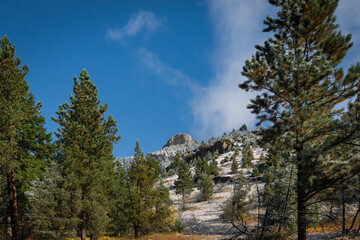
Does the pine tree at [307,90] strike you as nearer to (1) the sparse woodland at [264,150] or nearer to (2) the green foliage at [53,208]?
(1) the sparse woodland at [264,150]

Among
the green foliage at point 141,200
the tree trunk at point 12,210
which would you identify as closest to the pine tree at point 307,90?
the green foliage at point 141,200

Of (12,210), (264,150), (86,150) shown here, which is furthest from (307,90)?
(12,210)

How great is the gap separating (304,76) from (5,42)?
18.9 meters

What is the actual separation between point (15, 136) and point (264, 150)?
1850 cm

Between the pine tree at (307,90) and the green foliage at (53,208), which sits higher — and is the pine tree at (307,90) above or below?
above

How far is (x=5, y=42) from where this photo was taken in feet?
46.5

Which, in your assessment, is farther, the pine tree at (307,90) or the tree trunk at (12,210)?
the tree trunk at (12,210)

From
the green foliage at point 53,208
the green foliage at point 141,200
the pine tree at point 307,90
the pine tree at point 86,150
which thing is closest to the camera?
the pine tree at point 307,90

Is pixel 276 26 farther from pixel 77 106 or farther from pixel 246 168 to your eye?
pixel 246 168

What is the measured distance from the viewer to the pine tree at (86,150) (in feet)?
41.1

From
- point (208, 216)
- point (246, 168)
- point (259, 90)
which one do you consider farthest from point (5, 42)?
point (246, 168)

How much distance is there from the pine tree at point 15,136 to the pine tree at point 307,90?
14.6 m

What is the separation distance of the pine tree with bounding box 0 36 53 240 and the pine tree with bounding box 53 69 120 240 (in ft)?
8.65

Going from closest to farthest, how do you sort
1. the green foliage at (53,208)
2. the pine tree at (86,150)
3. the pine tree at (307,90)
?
the pine tree at (307,90) < the green foliage at (53,208) < the pine tree at (86,150)
